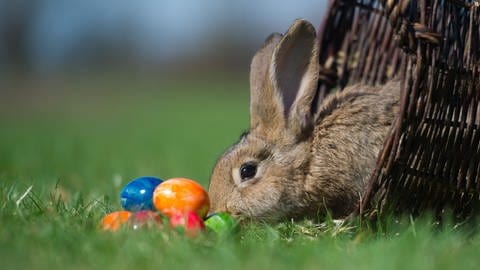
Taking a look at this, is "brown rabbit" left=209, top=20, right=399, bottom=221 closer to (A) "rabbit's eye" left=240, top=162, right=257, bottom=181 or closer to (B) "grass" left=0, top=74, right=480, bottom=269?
(A) "rabbit's eye" left=240, top=162, right=257, bottom=181

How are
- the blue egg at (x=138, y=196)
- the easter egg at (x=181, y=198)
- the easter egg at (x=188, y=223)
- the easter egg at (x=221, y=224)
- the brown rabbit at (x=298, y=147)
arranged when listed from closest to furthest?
the easter egg at (x=188, y=223)
the easter egg at (x=221, y=224)
the easter egg at (x=181, y=198)
the blue egg at (x=138, y=196)
the brown rabbit at (x=298, y=147)

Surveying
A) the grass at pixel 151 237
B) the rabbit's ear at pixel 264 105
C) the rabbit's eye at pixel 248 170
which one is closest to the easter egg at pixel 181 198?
the grass at pixel 151 237

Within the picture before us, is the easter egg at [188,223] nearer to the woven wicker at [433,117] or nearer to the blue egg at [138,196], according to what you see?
the blue egg at [138,196]

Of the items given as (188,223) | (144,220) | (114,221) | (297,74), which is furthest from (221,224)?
(297,74)

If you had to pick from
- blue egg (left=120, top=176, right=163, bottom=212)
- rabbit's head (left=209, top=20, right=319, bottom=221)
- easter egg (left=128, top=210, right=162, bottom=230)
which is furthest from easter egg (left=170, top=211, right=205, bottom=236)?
rabbit's head (left=209, top=20, right=319, bottom=221)

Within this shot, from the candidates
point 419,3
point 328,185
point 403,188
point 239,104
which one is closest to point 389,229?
point 403,188
